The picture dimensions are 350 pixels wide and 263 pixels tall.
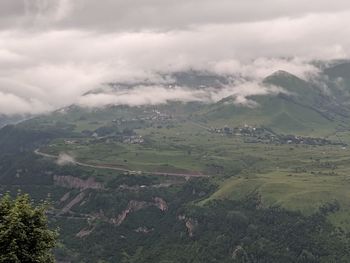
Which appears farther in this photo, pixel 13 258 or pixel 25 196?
pixel 25 196

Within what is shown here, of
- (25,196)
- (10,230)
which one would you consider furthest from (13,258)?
(25,196)

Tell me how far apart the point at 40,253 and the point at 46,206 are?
5222mm

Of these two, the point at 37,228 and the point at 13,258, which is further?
the point at 37,228

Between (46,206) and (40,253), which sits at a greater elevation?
(46,206)

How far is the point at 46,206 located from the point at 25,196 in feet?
8.75

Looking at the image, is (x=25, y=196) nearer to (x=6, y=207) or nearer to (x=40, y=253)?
(x=6, y=207)

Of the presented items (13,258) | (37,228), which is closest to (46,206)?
(37,228)

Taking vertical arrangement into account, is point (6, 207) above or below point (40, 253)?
above

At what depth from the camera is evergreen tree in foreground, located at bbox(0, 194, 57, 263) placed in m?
62.3

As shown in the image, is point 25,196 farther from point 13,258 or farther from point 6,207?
point 13,258

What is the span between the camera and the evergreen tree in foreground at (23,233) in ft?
204

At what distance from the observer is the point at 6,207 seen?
214ft

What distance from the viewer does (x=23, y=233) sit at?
63531 millimetres

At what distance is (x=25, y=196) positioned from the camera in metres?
65.6
